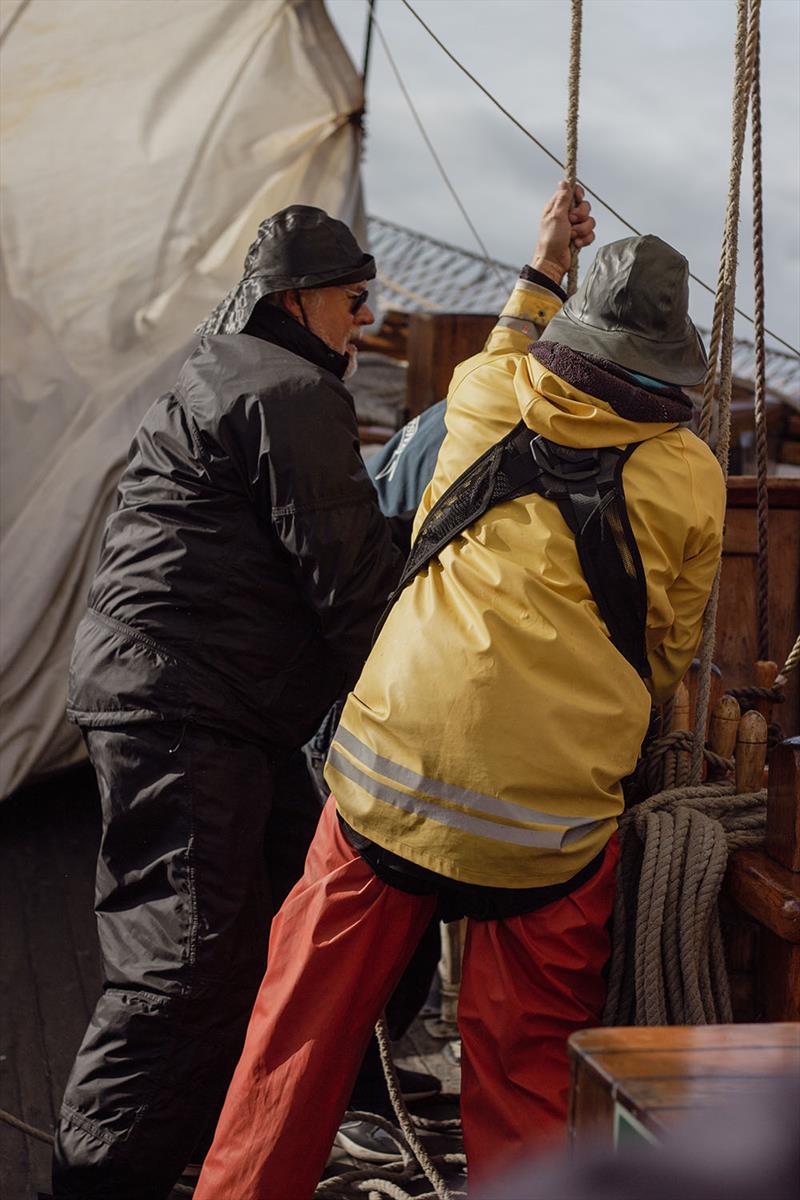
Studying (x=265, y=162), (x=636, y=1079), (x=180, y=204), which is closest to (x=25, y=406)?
(x=180, y=204)

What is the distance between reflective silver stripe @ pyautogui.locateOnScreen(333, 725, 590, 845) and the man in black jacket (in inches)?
20.1

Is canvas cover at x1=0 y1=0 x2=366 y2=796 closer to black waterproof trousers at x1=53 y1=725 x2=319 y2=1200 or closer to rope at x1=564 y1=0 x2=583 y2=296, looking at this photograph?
black waterproof trousers at x1=53 y1=725 x2=319 y2=1200

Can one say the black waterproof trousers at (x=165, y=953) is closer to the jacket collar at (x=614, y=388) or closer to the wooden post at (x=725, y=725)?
the wooden post at (x=725, y=725)

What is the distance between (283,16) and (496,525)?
451 cm

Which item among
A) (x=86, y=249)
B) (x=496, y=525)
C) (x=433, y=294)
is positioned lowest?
(x=496, y=525)

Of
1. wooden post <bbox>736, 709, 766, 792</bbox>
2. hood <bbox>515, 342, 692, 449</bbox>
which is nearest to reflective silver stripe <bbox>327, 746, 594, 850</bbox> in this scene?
wooden post <bbox>736, 709, 766, 792</bbox>

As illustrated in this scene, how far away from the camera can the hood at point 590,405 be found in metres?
1.76

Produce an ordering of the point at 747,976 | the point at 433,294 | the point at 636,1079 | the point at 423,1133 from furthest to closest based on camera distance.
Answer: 1. the point at 433,294
2. the point at 423,1133
3. the point at 747,976
4. the point at 636,1079

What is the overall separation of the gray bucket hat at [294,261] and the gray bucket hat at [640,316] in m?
0.76

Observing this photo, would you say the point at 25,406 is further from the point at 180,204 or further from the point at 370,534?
the point at 370,534

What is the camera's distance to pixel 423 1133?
273 centimetres

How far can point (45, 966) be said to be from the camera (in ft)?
10.8

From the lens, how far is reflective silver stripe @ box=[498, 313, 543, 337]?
2.09 metres

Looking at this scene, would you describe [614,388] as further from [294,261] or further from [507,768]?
[294,261]
